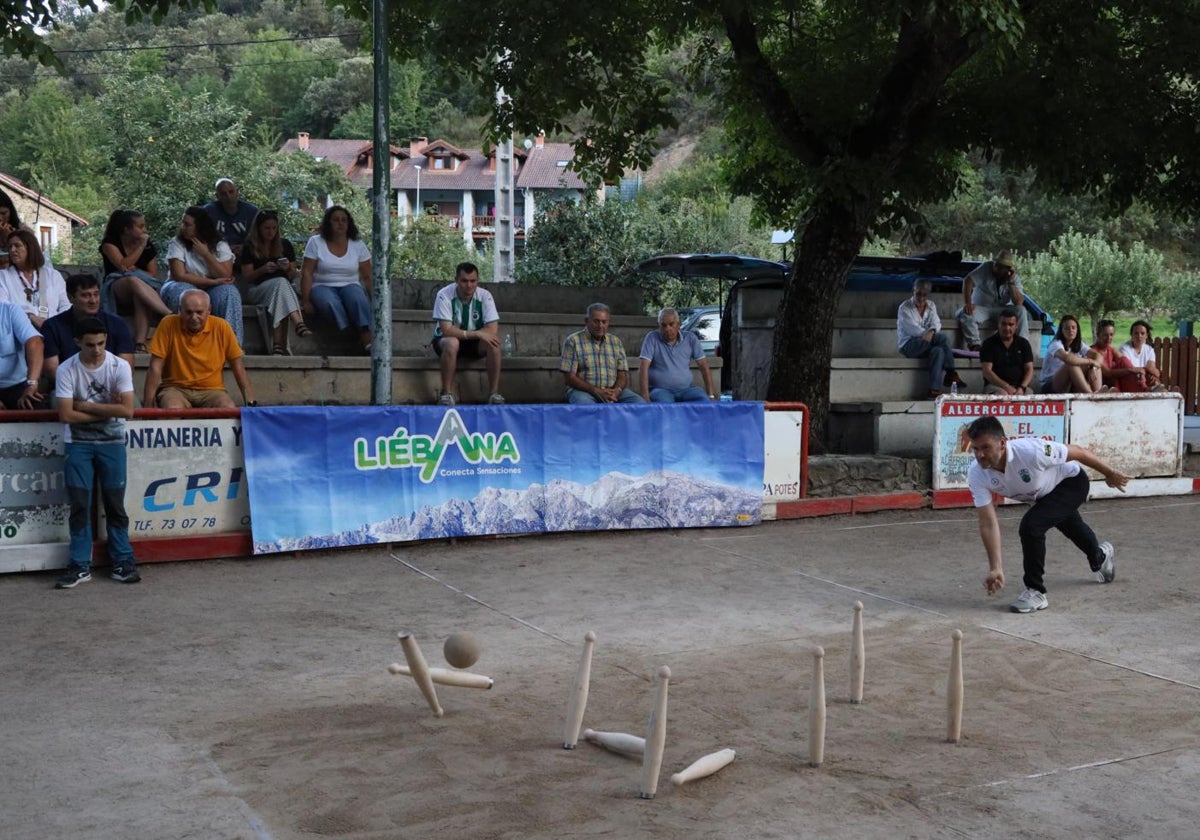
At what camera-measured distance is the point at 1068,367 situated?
655 inches

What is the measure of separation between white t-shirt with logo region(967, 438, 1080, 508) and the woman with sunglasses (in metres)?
7.76

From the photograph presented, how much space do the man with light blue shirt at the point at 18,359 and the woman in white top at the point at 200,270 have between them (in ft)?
7.96

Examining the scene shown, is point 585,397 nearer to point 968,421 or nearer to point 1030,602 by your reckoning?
point 968,421

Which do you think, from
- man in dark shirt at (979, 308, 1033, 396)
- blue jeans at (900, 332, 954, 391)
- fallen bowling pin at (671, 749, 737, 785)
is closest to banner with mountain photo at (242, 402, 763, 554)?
man in dark shirt at (979, 308, 1033, 396)

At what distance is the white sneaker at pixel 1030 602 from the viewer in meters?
9.72

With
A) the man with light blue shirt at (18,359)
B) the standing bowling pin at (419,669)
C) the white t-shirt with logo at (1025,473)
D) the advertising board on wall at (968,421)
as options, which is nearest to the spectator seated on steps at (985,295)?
the advertising board on wall at (968,421)

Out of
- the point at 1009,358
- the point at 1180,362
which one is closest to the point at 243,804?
the point at 1009,358

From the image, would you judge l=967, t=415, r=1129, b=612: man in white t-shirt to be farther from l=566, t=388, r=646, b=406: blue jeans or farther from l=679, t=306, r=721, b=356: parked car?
l=679, t=306, r=721, b=356: parked car

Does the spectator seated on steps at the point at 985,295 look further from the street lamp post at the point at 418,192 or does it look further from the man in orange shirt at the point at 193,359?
the street lamp post at the point at 418,192

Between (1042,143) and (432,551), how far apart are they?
9.38 m

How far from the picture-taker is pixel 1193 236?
60.3m

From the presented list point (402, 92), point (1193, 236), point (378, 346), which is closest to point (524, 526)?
point (378, 346)

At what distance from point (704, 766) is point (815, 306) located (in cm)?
1040

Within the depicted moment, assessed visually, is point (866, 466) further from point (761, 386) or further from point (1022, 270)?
point (1022, 270)
